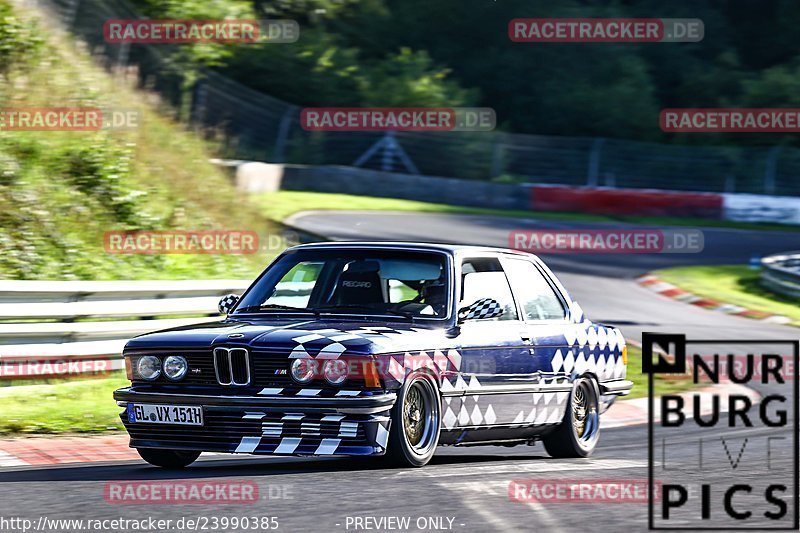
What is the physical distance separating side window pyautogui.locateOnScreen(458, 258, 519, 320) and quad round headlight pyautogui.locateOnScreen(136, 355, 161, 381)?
202cm

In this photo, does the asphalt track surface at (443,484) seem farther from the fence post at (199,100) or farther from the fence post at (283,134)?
the fence post at (283,134)

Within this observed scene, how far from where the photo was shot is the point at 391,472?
7578 millimetres

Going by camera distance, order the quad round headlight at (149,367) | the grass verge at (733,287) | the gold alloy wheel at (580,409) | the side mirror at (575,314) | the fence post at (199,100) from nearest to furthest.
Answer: the quad round headlight at (149,367) < the gold alloy wheel at (580,409) < the side mirror at (575,314) < the grass verge at (733,287) < the fence post at (199,100)

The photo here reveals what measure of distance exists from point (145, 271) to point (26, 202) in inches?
61.2

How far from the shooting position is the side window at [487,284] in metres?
8.91

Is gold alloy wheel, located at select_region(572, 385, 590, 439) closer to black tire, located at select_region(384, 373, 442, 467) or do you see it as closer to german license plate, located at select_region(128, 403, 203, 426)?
black tire, located at select_region(384, 373, 442, 467)

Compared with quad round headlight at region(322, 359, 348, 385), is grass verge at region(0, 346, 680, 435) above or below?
below

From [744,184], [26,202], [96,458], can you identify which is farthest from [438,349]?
[744,184]

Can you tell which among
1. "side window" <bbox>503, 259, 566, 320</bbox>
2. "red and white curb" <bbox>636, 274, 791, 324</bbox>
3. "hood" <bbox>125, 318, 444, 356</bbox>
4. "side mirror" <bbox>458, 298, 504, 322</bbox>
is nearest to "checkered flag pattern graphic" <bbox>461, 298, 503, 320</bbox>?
"side mirror" <bbox>458, 298, 504, 322</bbox>

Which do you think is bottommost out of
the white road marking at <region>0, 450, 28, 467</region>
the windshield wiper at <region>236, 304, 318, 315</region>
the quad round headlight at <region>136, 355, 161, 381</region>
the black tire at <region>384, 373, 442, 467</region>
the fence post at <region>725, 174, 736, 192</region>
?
the white road marking at <region>0, 450, 28, 467</region>

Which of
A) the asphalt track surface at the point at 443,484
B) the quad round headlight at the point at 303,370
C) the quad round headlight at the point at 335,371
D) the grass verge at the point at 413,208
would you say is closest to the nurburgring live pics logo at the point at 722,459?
Result: the asphalt track surface at the point at 443,484

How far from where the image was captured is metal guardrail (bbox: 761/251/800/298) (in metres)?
23.8

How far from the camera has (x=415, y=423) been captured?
7934 millimetres

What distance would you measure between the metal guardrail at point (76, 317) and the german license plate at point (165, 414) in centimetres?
325
